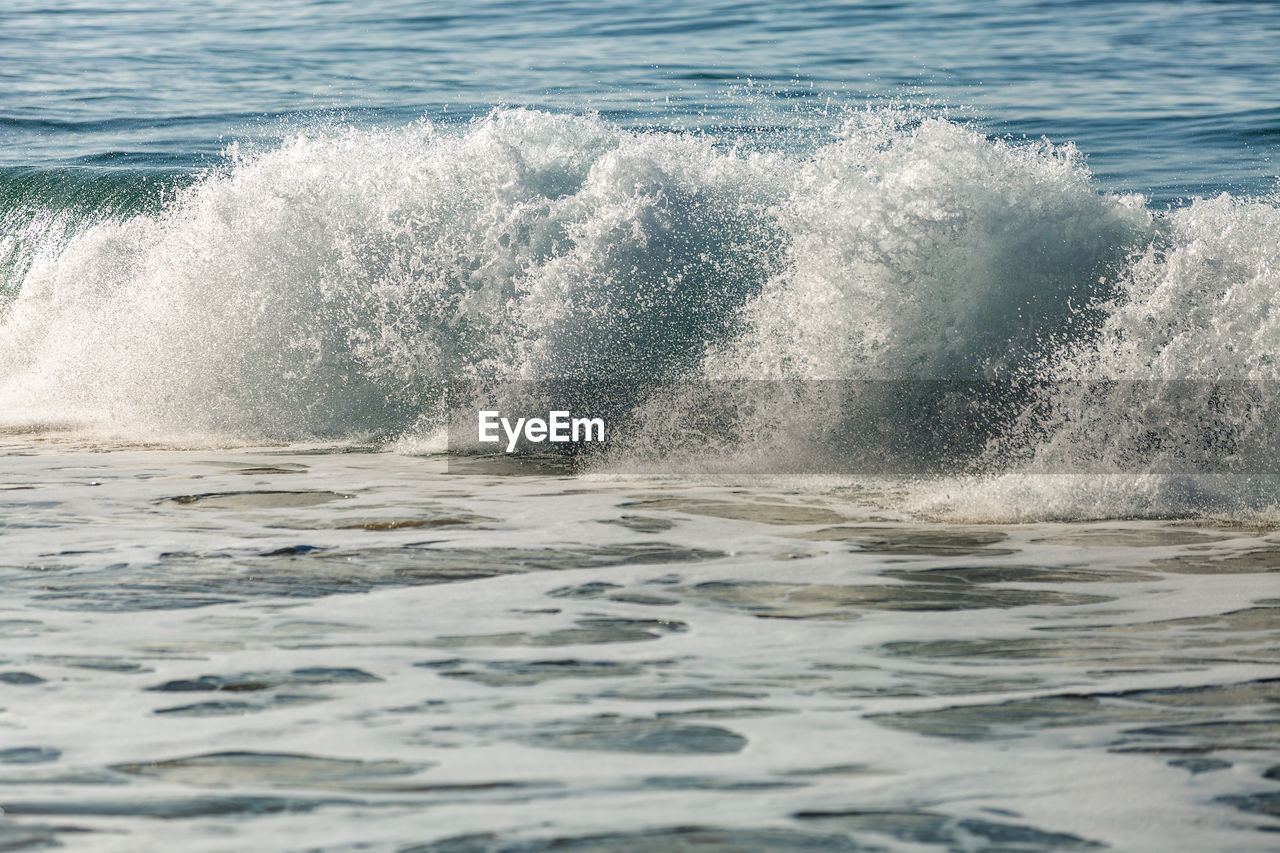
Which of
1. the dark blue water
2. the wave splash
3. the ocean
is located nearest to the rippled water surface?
the ocean

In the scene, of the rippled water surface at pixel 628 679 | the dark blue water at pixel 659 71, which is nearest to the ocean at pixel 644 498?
the rippled water surface at pixel 628 679

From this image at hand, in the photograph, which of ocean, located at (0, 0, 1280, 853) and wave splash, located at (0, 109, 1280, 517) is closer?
ocean, located at (0, 0, 1280, 853)

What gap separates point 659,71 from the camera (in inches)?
748

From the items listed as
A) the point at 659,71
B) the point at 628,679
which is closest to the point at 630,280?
the point at 628,679

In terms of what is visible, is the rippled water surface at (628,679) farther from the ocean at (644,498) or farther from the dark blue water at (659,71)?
the dark blue water at (659,71)

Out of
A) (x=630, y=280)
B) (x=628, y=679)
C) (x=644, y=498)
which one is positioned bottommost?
(x=628, y=679)

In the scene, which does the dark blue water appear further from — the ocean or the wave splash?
the wave splash

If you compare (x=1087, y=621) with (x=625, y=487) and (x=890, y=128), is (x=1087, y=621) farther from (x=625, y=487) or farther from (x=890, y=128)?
(x=890, y=128)

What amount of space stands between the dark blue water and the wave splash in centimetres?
458

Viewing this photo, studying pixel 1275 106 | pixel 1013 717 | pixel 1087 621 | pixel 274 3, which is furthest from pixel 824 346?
pixel 274 3

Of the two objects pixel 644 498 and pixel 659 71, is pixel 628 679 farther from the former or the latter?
pixel 659 71

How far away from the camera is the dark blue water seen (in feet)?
48.2

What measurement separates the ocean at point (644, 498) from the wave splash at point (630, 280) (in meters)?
0.02

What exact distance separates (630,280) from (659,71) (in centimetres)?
1176
